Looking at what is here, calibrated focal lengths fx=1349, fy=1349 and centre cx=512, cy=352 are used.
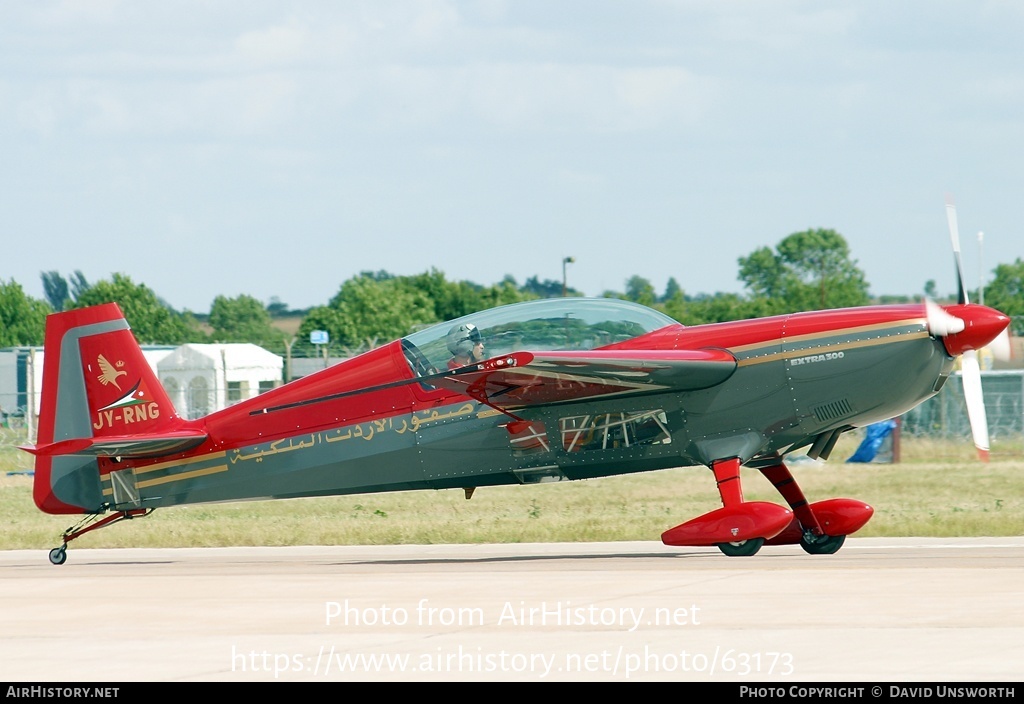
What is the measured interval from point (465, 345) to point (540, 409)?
3.18 ft

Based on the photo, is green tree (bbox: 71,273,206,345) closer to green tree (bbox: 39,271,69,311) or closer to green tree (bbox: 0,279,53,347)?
green tree (bbox: 0,279,53,347)

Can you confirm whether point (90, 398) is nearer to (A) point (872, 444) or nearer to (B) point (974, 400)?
(B) point (974, 400)

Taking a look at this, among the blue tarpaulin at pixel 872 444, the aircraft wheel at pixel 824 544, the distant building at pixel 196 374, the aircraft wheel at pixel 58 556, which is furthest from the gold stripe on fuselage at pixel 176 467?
the distant building at pixel 196 374

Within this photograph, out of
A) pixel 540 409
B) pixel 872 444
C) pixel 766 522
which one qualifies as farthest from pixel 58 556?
pixel 872 444

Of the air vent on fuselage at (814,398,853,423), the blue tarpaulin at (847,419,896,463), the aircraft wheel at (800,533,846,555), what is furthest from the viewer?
the blue tarpaulin at (847,419,896,463)

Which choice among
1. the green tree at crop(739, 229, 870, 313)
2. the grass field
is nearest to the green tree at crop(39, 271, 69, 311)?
the green tree at crop(739, 229, 870, 313)

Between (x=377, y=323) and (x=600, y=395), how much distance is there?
89.0 meters

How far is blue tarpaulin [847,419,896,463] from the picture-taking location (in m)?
29.3

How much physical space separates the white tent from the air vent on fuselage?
20.6 meters

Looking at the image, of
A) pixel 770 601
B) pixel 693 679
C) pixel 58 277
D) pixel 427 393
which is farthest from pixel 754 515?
pixel 58 277

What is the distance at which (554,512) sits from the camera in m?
19.6

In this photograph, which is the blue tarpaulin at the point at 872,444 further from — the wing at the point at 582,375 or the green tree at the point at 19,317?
the green tree at the point at 19,317

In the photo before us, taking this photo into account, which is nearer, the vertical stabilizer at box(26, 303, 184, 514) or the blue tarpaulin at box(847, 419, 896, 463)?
the vertical stabilizer at box(26, 303, 184, 514)

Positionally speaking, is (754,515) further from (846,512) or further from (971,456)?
(971,456)
